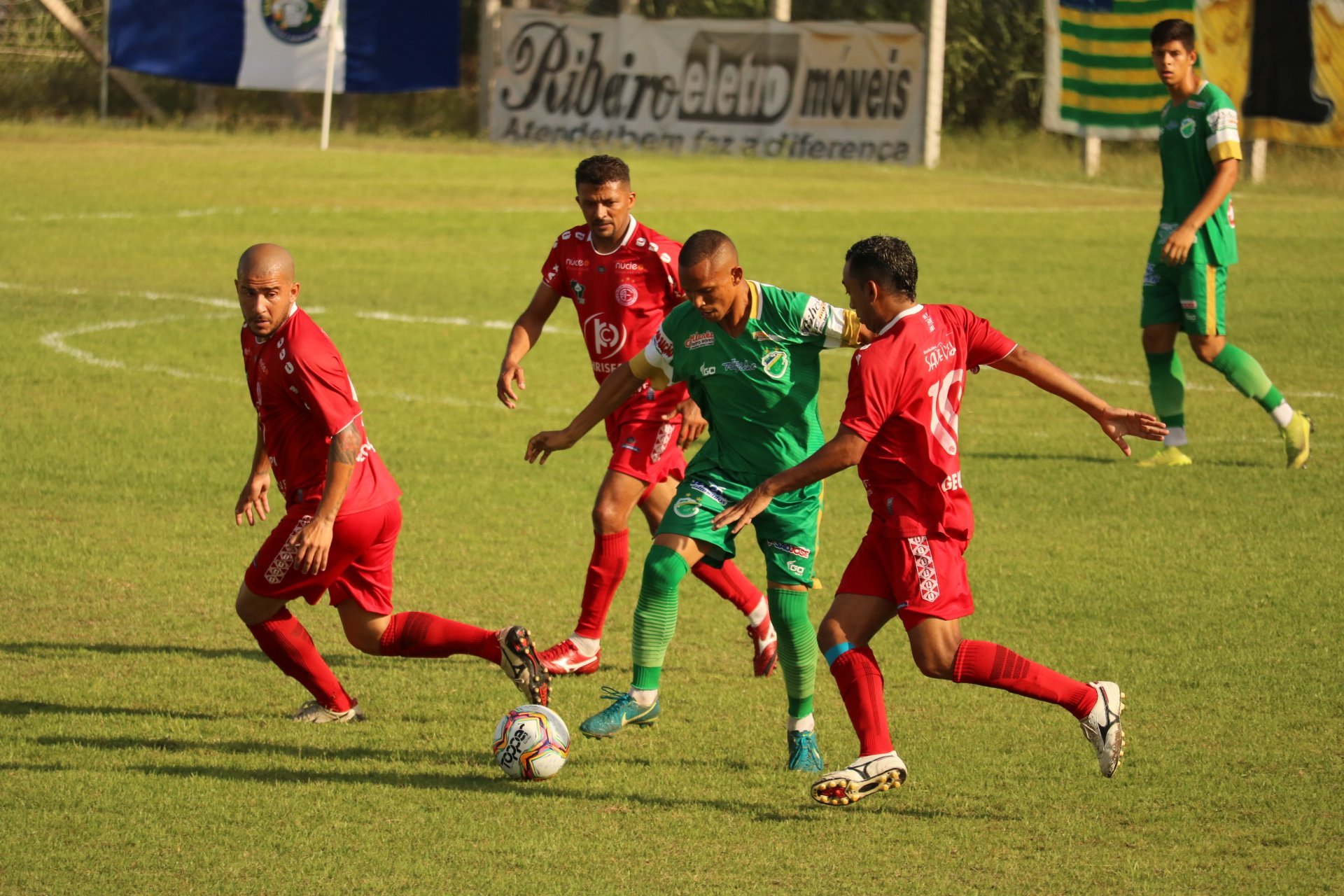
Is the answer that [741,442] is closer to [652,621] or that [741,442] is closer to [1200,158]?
[652,621]

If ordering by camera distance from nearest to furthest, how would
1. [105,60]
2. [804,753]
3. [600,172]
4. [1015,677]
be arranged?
1. [1015,677]
2. [804,753]
3. [600,172]
4. [105,60]

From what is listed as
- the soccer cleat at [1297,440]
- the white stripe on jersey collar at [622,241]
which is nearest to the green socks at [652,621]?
the white stripe on jersey collar at [622,241]

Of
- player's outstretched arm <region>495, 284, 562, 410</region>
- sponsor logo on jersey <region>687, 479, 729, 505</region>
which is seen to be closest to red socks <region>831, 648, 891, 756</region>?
sponsor logo on jersey <region>687, 479, 729, 505</region>

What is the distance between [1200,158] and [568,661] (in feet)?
19.7

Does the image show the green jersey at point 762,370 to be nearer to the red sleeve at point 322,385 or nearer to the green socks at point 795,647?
the green socks at point 795,647

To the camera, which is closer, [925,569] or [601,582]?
[925,569]

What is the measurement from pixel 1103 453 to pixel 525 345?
198 inches

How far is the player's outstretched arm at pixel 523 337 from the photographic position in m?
7.38

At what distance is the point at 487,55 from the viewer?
35281 millimetres

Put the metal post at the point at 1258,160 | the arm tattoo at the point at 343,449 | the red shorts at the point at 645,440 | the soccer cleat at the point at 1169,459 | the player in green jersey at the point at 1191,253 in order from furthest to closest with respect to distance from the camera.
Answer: the metal post at the point at 1258,160 < the soccer cleat at the point at 1169,459 < the player in green jersey at the point at 1191,253 < the red shorts at the point at 645,440 < the arm tattoo at the point at 343,449

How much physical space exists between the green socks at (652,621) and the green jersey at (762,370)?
41cm

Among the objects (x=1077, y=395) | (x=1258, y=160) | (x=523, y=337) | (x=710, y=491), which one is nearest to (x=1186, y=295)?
(x=523, y=337)

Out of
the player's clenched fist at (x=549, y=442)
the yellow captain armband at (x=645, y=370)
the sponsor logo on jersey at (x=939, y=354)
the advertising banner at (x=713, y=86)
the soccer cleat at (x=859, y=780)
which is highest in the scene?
the advertising banner at (x=713, y=86)

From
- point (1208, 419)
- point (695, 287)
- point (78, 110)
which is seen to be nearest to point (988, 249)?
point (1208, 419)
